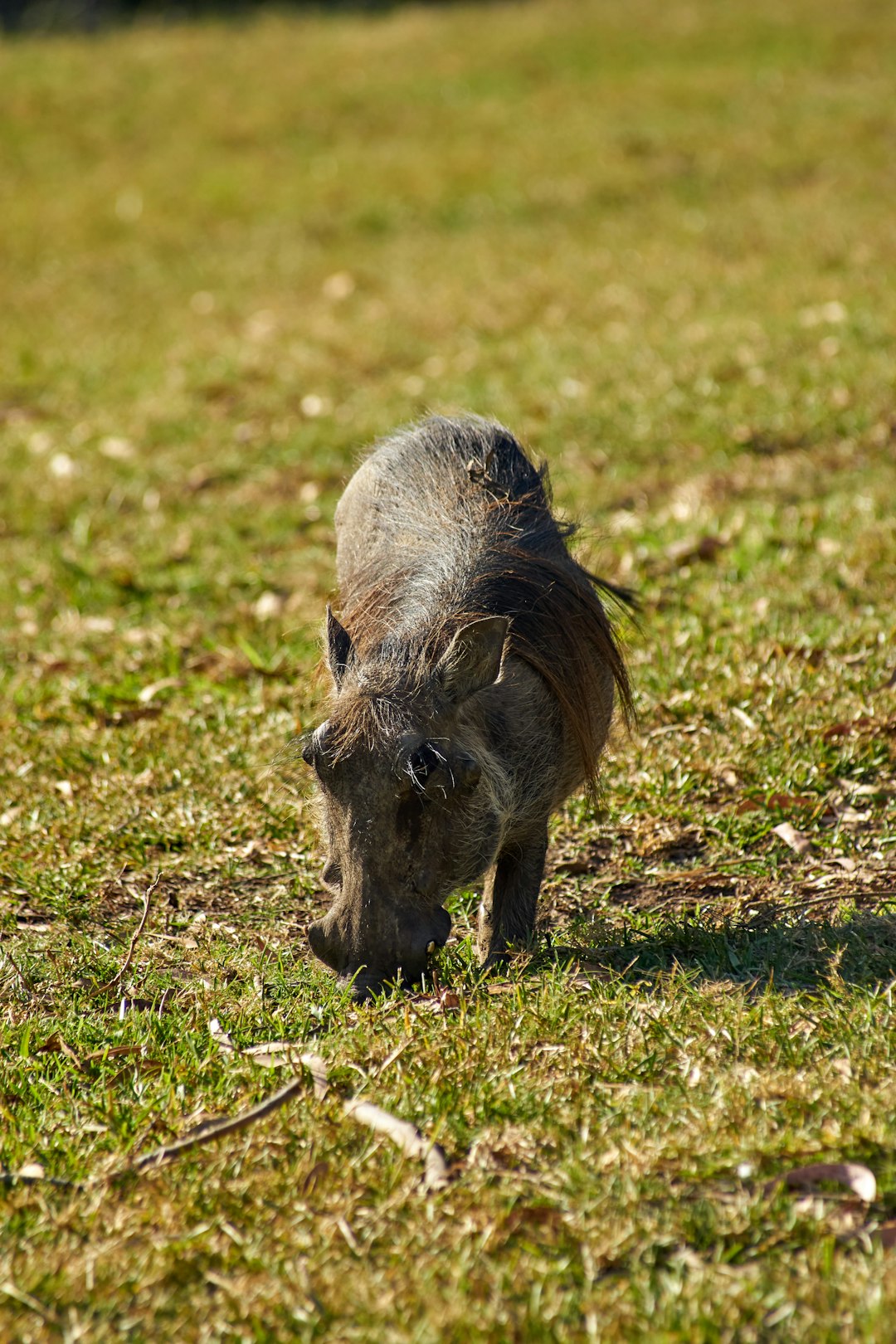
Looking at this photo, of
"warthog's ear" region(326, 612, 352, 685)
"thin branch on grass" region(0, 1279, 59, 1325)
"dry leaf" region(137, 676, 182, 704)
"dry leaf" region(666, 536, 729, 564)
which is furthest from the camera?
"dry leaf" region(666, 536, 729, 564)

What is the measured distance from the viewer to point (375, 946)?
3150 mm

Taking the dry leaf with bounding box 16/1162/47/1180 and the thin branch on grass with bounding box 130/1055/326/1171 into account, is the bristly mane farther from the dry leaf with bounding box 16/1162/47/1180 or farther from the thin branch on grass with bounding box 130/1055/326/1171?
the dry leaf with bounding box 16/1162/47/1180

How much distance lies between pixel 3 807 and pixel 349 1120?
2266 millimetres

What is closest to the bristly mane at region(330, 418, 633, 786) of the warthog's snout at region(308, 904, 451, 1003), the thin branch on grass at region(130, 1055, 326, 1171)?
the warthog's snout at region(308, 904, 451, 1003)

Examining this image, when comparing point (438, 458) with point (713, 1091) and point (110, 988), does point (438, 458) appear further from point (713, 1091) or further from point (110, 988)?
point (713, 1091)

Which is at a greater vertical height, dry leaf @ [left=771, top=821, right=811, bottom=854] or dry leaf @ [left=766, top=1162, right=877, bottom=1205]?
dry leaf @ [left=766, top=1162, right=877, bottom=1205]

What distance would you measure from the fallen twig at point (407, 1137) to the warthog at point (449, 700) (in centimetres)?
44

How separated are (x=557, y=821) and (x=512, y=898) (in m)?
0.76

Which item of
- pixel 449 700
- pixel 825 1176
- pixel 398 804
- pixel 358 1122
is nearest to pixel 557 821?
pixel 449 700

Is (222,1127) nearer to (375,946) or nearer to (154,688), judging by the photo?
(375,946)

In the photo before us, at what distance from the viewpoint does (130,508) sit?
297 inches

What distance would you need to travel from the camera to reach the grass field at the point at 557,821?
7.76ft

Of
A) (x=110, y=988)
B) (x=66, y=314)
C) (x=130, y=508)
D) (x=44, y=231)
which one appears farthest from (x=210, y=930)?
(x=44, y=231)

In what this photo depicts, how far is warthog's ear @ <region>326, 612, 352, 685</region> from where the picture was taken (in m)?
3.42
